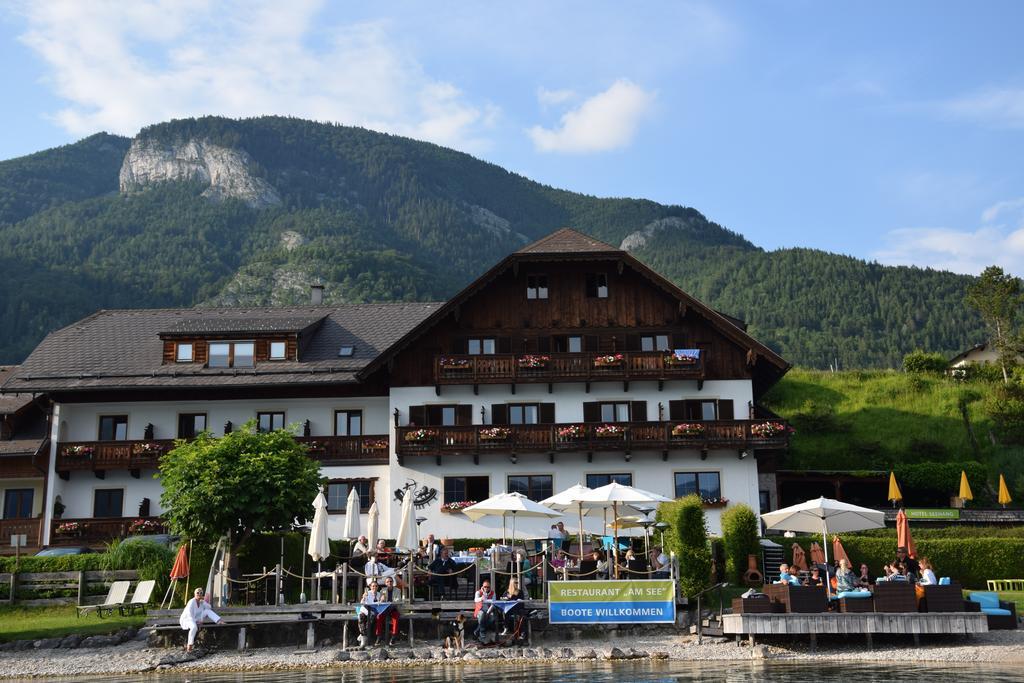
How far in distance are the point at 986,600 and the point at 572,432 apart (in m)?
16.6

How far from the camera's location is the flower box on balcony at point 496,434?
128 ft

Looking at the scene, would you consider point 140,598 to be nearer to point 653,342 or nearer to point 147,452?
point 147,452

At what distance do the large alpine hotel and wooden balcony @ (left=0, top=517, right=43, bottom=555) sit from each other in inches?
2.4

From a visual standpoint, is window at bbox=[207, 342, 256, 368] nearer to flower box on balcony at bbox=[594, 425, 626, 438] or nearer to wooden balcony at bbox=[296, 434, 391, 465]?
wooden balcony at bbox=[296, 434, 391, 465]

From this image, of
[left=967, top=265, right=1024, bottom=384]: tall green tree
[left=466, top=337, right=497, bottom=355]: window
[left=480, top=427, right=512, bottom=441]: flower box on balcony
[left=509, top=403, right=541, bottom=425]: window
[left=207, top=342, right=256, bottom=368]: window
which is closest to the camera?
[left=480, top=427, right=512, bottom=441]: flower box on balcony

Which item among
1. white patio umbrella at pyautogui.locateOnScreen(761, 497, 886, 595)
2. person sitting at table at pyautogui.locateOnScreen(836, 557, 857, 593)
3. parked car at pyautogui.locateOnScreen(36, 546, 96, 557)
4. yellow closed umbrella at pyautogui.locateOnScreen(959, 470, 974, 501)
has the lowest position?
person sitting at table at pyautogui.locateOnScreen(836, 557, 857, 593)

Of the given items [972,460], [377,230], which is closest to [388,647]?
[972,460]

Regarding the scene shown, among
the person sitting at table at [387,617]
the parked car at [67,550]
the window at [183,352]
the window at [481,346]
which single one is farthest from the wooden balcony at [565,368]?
the person sitting at table at [387,617]

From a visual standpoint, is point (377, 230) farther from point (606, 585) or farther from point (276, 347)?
point (606, 585)

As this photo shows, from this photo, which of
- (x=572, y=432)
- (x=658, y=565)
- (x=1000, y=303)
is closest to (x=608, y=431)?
(x=572, y=432)

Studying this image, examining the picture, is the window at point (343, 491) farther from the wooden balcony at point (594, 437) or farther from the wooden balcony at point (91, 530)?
the wooden balcony at point (91, 530)

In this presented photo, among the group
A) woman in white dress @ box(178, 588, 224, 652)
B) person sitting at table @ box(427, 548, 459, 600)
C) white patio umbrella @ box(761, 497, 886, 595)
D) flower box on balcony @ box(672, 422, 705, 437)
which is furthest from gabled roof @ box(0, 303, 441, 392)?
white patio umbrella @ box(761, 497, 886, 595)

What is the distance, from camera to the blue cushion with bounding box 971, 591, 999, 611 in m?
25.0

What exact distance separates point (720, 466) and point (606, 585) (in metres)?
14.9
